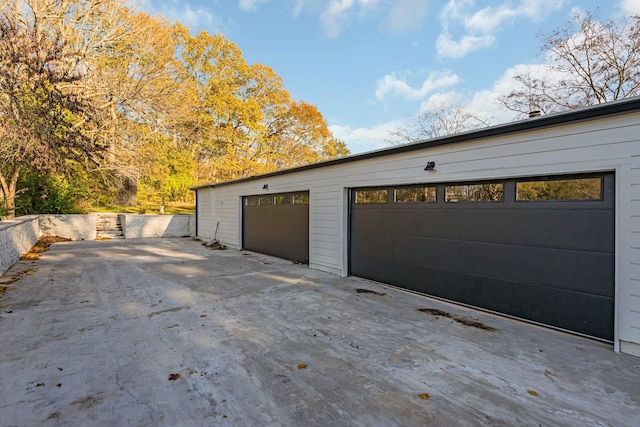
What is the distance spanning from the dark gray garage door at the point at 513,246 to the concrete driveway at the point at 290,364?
295 mm

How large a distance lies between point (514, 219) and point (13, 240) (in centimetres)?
1044

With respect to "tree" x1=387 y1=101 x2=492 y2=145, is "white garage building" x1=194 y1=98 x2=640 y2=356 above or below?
below

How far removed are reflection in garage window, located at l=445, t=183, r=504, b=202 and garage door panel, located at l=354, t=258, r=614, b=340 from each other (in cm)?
112

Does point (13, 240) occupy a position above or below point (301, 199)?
below

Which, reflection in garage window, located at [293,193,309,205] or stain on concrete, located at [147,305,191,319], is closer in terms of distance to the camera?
stain on concrete, located at [147,305,191,319]

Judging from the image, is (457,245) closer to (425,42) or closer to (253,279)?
(253,279)

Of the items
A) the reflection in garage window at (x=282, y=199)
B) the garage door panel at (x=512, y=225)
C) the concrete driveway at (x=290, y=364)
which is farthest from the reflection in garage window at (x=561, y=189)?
the reflection in garage window at (x=282, y=199)

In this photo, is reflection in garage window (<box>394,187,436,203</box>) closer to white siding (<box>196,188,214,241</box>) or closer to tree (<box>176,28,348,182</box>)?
white siding (<box>196,188,214,241</box>)

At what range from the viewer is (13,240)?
287 inches

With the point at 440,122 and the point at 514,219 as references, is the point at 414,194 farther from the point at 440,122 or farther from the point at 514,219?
the point at 440,122

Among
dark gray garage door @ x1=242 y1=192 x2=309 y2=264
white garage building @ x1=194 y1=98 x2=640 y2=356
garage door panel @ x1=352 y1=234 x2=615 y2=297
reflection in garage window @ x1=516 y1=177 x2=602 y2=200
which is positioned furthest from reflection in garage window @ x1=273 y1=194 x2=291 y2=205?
reflection in garage window @ x1=516 y1=177 x2=602 y2=200

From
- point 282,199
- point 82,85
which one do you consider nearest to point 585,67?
point 282,199

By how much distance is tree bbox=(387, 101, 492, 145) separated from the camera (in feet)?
51.6

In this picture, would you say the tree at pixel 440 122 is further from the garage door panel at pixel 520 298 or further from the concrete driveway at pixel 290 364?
the concrete driveway at pixel 290 364
